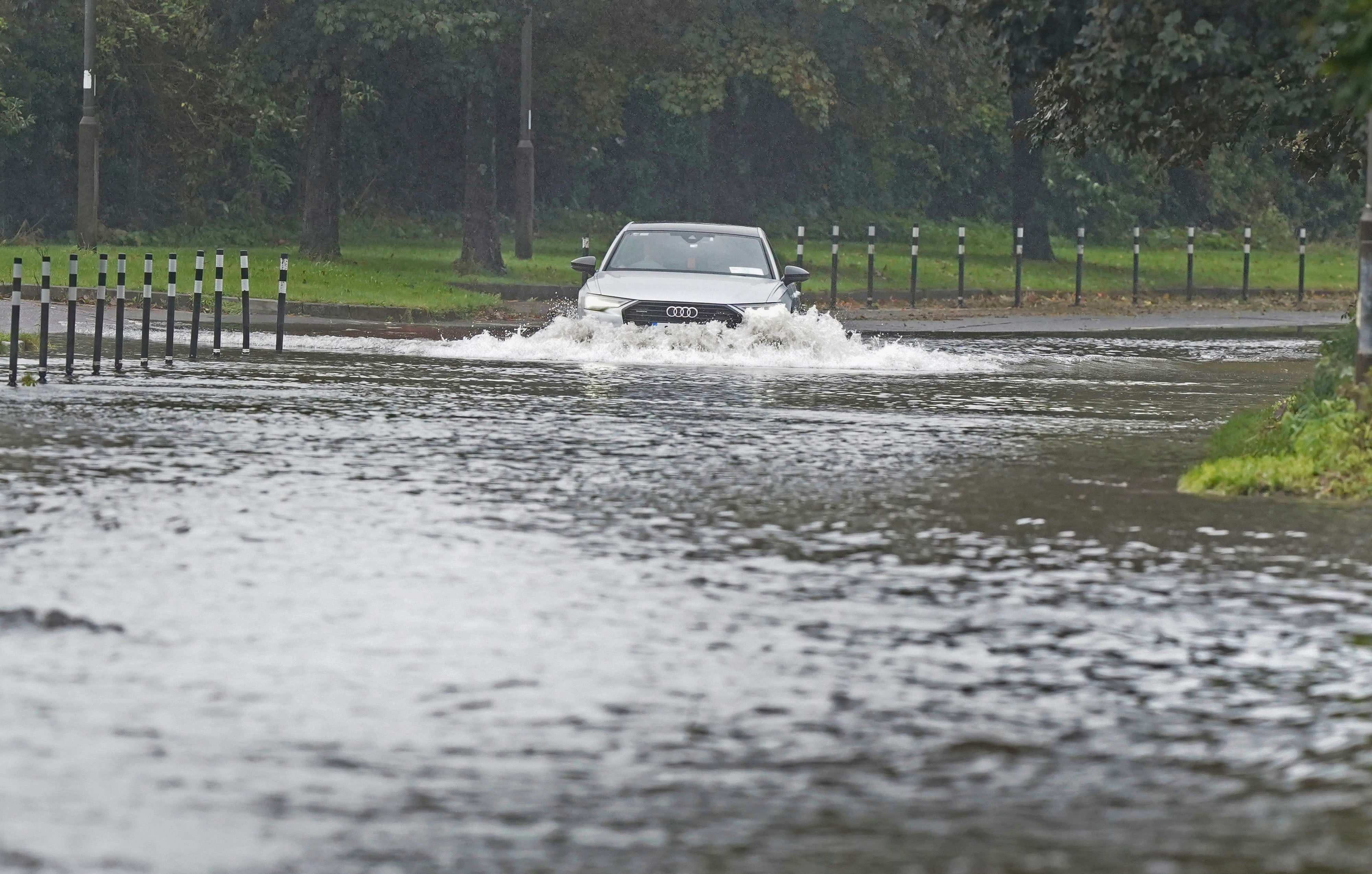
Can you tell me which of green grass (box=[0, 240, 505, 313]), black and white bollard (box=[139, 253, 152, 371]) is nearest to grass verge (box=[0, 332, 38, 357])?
black and white bollard (box=[139, 253, 152, 371])

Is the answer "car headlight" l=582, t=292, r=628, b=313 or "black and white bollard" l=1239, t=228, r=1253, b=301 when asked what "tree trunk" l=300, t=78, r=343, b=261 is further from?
"car headlight" l=582, t=292, r=628, b=313

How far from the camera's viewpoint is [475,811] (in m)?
5.99

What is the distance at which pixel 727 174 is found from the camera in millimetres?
61438

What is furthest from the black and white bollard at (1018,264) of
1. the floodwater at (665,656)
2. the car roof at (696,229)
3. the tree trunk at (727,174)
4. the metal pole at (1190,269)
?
the floodwater at (665,656)

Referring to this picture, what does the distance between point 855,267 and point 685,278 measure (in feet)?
76.1

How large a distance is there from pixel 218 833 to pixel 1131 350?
23.0 metres

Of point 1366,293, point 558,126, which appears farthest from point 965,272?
point 1366,293

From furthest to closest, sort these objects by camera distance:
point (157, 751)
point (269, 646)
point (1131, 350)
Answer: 1. point (1131, 350)
2. point (269, 646)
3. point (157, 751)

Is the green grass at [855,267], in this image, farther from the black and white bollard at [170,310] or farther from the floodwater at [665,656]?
the floodwater at [665,656]

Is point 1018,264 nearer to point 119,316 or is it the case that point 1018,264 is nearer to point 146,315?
point 146,315

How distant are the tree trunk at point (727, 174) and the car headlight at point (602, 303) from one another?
37067mm

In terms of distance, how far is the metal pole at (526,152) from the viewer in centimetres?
4253

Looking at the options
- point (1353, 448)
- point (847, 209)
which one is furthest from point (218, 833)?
point (847, 209)

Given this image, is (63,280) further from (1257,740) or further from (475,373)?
(1257,740)
